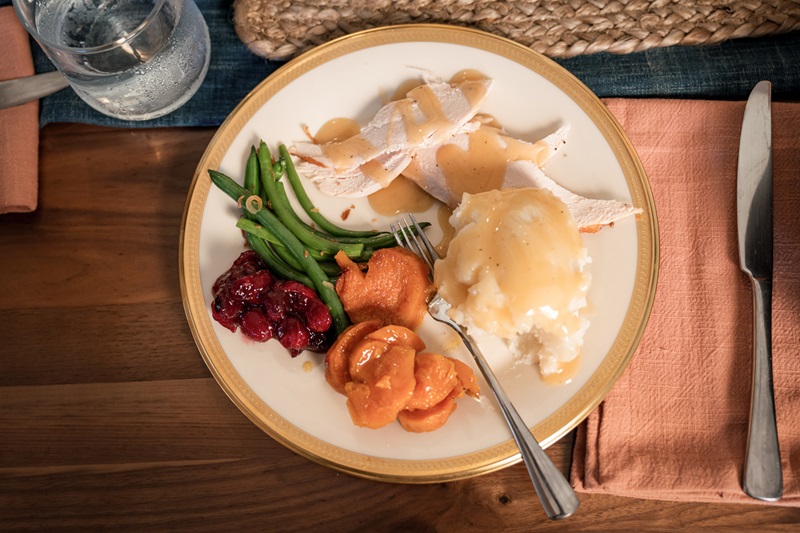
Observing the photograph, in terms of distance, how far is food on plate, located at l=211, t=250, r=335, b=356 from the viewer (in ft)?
7.00

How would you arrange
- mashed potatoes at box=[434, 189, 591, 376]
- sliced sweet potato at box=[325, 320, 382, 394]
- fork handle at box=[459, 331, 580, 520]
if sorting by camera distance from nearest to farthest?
fork handle at box=[459, 331, 580, 520], mashed potatoes at box=[434, 189, 591, 376], sliced sweet potato at box=[325, 320, 382, 394]

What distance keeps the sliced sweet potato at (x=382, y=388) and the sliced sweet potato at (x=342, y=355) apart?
0.28 feet

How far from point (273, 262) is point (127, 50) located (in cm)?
92

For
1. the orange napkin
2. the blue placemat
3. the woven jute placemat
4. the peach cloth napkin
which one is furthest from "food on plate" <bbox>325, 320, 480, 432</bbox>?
the orange napkin

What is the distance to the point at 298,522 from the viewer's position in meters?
2.20

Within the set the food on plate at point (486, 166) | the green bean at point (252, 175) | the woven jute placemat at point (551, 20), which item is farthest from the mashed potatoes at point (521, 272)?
the woven jute placemat at point (551, 20)

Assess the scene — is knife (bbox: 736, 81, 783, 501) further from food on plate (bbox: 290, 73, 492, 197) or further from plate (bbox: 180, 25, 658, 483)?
food on plate (bbox: 290, 73, 492, 197)

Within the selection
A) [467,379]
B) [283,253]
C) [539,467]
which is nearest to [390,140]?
[283,253]

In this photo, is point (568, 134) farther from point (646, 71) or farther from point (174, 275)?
point (174, 275)

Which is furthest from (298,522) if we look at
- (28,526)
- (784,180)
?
(784,180)

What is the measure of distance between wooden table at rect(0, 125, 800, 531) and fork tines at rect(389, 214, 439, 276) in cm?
77

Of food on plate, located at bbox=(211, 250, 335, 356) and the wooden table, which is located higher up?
food on plate, located at bbox=(211, 250, 335, 356)

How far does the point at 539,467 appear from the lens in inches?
76.5

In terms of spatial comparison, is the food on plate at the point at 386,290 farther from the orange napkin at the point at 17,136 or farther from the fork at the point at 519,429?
the orange napkin at the point at 17,136
